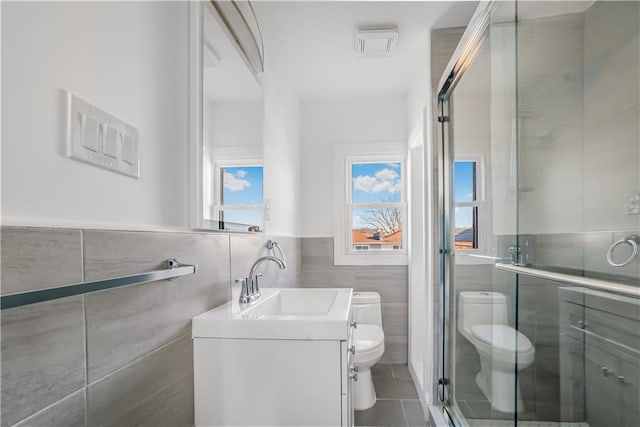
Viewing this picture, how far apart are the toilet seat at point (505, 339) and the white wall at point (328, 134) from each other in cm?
172

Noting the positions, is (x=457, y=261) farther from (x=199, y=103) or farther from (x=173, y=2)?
(x=173, y=2)

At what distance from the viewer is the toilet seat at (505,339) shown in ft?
5.09

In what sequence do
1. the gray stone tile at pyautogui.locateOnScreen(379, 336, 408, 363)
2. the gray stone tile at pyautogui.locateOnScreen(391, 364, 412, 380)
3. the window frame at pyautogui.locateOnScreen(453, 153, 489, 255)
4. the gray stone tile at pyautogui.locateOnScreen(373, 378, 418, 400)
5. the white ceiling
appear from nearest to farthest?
the window frame at pyautogui.locateOnScreen(453, 153, 489, 255)
the white ceiling
the gray stone tile at pyautogui.locateOnScreen(373, 378, 418, 400)
the gray stone tile at pyautogui.locateOnScreen(391, 364, 412, 380)
the gray stone tile at pyautogui.locateOnScreen(379, 336, 408, 363)

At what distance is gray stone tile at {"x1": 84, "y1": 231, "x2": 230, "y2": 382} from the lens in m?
0.73

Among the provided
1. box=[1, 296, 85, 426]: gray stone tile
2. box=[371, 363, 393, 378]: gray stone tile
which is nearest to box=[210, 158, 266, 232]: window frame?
box=[1, 296, 85, 426]: gray stone tile

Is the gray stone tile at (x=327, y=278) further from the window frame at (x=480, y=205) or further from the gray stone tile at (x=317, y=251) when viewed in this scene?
the window frame at (x=480, y=205)

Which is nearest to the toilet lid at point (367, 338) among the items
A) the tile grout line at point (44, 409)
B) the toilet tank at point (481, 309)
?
the toilet tank at point (481, 309)

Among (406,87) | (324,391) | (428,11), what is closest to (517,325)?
(324,391)

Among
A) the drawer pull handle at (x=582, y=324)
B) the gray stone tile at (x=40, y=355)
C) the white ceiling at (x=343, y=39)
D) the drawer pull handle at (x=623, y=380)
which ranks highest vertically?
the white ceiling at (x=343, y=39)

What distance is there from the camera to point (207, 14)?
49.6 inches

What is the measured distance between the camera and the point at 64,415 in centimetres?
65

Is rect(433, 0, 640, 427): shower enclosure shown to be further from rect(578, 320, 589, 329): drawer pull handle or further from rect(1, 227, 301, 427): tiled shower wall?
rect(1, 227, 301, 427): tiled shower wall

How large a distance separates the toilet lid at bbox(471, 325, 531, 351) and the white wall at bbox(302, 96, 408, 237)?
1.71 metres

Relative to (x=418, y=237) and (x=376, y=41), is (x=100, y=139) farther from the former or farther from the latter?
(x=418, y=237)
